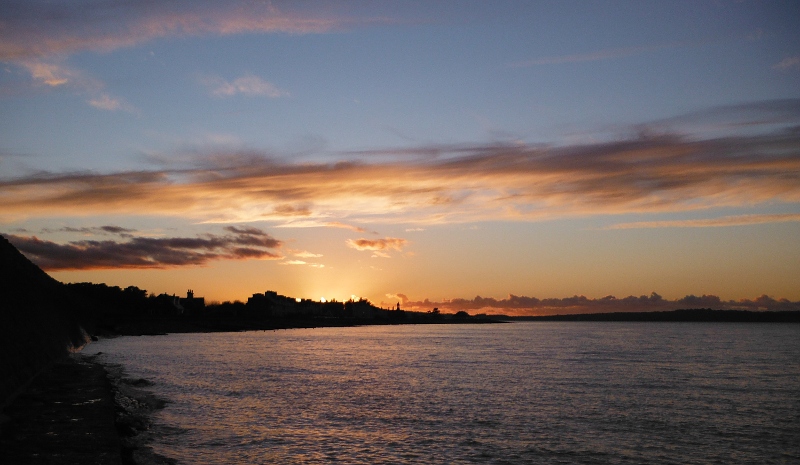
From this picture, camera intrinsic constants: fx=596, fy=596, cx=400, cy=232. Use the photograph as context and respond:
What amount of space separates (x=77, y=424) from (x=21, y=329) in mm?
24645

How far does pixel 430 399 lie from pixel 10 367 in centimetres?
2649

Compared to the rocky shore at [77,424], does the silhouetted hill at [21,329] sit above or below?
above

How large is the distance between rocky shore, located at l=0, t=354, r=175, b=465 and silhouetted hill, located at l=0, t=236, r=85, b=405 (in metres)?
1.28

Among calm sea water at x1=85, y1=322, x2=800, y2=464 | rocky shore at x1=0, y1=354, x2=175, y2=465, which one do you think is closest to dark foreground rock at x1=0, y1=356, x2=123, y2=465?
rocky shore at x1=0, y1=354, x2=175, y2=465

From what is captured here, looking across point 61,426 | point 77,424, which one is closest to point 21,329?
point 77,424

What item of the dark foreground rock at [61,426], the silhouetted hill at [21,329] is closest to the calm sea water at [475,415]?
the dark foreground rock at [61,426]

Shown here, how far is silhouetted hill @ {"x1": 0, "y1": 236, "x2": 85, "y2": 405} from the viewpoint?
120 feet

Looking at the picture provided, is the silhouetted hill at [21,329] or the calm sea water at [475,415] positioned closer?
the calm sea water at [475,415]

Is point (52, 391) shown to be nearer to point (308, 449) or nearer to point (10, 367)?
point (10, 367)

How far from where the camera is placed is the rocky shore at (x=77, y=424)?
68.4 ft

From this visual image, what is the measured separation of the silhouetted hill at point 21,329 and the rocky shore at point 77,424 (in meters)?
1.28

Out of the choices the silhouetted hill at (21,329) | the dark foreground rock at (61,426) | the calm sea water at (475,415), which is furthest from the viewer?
the silhouetted hill at (21,329)

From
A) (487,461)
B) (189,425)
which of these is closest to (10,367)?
(189,425)

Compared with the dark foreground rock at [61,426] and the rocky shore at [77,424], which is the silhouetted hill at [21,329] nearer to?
the rocky shore at [77,424]
